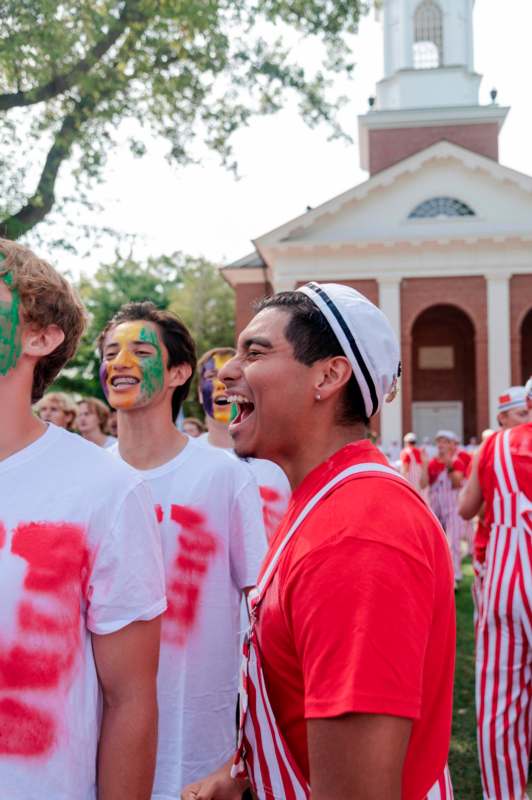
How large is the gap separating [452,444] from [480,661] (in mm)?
9131

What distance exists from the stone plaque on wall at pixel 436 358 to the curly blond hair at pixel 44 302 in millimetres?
31698

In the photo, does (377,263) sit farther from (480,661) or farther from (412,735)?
(412,735)

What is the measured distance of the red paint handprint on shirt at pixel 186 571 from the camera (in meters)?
2.92

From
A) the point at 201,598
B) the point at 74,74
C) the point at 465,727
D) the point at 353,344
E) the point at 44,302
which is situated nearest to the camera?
the point at 353,344

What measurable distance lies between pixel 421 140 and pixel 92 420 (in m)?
30.9

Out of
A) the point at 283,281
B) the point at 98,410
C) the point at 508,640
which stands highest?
the point at 283,281

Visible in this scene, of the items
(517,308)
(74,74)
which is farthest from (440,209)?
(74,74)

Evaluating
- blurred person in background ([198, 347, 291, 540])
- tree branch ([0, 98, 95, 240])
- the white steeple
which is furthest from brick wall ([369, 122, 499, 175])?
blurred person in background ([198, 347, 291, 540])

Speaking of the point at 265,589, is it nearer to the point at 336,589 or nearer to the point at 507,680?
the point at 336,589

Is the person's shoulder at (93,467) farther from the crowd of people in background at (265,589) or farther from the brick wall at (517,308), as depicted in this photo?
the brick wall at (517,308)

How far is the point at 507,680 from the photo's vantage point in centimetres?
434

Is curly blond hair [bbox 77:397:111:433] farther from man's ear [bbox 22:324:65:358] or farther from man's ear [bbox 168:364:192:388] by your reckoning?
man's ear [bbox 22:324:65:358]

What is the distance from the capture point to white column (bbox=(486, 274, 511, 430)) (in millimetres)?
29438

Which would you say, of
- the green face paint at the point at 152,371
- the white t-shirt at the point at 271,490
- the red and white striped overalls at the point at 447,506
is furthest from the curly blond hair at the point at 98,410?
the red and white striped overalls at the point at 447,506
